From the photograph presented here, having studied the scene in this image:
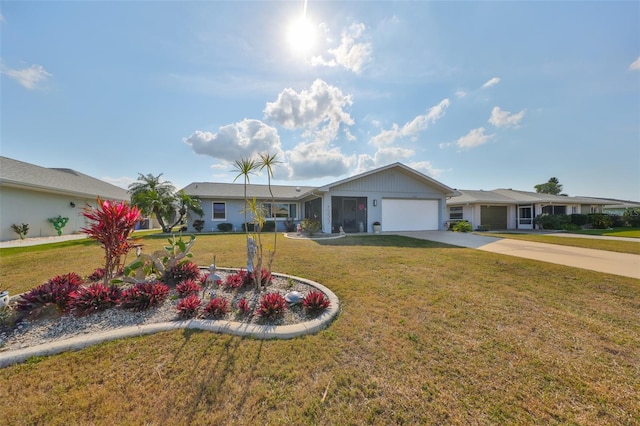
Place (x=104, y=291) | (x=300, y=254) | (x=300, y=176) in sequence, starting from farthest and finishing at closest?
1. (x=300, y=176)
2. (x=300, y=254)
3. (x=104, y=291)

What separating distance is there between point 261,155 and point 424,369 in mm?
3832

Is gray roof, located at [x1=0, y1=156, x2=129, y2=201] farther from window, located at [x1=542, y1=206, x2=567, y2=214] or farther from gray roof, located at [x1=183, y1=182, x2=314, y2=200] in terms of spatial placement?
window, located at [x1=542, y1=206, x2=567, y2=214]

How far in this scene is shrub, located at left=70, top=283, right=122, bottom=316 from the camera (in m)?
3.16

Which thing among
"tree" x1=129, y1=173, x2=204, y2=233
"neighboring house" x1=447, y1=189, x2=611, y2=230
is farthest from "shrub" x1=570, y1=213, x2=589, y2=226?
"tree" x1=129, y1=173, x2=204, y2=233

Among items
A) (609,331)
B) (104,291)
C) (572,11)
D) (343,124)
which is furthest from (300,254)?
(572,11)

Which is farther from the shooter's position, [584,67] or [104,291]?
[584,67]

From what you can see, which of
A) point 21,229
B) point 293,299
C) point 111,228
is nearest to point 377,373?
point 293,299

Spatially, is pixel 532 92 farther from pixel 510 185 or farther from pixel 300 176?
pixel 510 185

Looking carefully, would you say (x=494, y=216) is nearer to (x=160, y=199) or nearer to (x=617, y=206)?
(x=617, y=206)

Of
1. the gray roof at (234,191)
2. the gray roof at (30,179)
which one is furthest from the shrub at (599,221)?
the gray roof at (30,179)

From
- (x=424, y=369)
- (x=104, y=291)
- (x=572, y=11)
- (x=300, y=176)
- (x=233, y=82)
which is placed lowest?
(x=424, y=369)

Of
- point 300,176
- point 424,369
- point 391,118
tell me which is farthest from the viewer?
point 300,176

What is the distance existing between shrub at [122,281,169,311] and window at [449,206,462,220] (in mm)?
22886

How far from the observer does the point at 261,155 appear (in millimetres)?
4109
